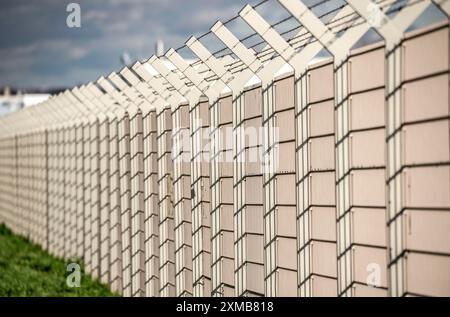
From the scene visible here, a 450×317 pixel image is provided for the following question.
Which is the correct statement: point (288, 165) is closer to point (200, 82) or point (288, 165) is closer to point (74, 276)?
point (200, 82)

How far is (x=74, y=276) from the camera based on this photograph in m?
12.0

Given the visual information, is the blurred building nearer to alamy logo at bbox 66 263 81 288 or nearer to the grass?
the grass

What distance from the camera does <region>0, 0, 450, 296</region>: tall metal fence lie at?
189 inches

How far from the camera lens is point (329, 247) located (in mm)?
5762

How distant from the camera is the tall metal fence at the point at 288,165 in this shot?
4801mm

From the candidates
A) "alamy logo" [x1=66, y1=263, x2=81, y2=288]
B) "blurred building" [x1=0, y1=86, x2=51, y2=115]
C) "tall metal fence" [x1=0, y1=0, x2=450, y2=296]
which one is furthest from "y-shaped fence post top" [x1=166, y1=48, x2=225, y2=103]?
"blurred building" [x1=0, y1=86, x2=51, y2=115]

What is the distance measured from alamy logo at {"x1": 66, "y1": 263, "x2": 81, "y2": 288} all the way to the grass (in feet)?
0.22

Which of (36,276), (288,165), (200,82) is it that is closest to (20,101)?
(36,276)

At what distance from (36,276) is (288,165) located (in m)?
7.17

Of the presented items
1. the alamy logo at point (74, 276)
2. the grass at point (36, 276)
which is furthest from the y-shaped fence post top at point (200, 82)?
the alamy logo at point (74, 276)

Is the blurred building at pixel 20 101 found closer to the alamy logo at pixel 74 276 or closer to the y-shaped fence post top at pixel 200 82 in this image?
the alamy logo at pixel 74 276

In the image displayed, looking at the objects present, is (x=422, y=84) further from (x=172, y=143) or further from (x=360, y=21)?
(x=172, y=143)

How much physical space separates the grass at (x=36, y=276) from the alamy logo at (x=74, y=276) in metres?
0.07

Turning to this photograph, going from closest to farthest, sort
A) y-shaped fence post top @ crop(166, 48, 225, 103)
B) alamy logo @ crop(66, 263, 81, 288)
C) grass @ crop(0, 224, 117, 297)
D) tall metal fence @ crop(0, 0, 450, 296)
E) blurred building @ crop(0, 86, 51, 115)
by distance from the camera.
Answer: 1. tall metal fence @ crop(0, 0, 450, 296)
2. y-shaped fence post top @ crop(166, 48, 225, 103)
3. grass @ crop(0, 224, 117, 297)
4. alamy logo @ crop(66, 263, 81, 288)
5. blurred building @ crop(0, 86, 51, 115)
